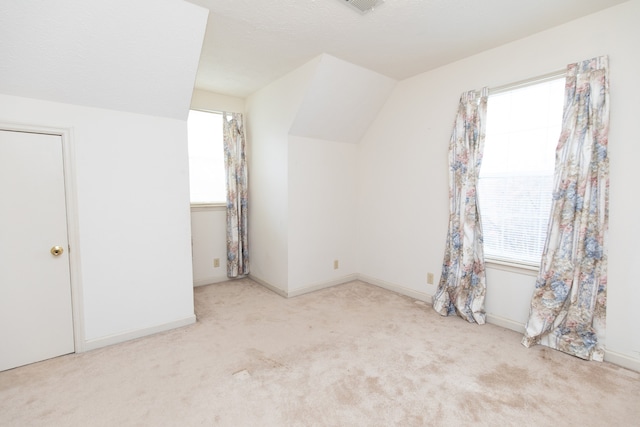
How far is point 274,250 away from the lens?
3.81 metres

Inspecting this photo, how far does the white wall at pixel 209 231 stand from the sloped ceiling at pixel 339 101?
1.27 meters

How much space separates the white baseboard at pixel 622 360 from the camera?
209cm

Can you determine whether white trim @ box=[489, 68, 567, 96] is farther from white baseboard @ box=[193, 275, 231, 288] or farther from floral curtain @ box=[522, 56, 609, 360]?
white baseboard @ box=[193, 275, 231, 288]

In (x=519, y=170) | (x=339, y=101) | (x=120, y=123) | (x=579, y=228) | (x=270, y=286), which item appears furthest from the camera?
(x=270, y=286)

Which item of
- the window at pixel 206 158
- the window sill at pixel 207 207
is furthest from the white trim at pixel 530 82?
the window sill at pixel 207 207

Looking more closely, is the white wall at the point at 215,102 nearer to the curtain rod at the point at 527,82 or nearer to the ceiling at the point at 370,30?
the ceiling at the point at 370,30

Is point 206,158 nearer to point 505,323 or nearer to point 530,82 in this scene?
point 530,82

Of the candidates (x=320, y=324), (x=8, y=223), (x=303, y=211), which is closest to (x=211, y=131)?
(x=303, y=211)

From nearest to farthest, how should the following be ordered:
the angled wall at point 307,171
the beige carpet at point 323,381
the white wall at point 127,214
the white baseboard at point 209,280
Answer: the beige carpet at point 323,381
the white wall at point 127,214
the angled wall at point 307,171
the white baseboard at point 209,280

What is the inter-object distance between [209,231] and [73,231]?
70.4 inches

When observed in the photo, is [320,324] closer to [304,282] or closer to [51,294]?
[304,282]

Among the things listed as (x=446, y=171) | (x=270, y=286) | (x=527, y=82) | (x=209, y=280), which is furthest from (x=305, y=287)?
(x=527, y=82)

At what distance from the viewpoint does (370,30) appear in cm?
245

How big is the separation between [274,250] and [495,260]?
2493 mm
